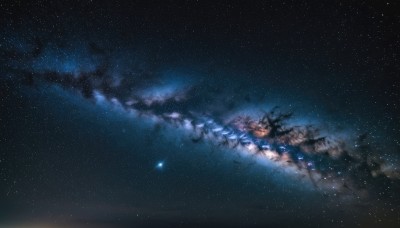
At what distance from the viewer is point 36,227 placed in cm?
19750

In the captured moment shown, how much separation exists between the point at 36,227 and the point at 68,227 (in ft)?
96.6

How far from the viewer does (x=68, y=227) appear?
638 ft
